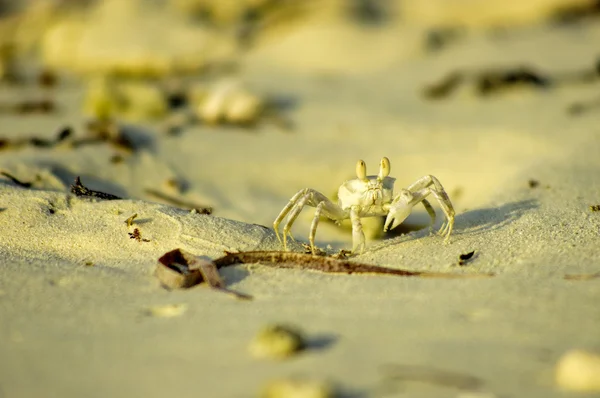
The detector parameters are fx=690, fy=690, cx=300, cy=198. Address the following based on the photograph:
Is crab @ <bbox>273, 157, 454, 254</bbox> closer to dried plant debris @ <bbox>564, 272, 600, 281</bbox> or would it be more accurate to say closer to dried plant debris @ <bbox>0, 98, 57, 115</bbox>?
dried plant debris @ <bbox>564, 272, 600, 281</bbox>

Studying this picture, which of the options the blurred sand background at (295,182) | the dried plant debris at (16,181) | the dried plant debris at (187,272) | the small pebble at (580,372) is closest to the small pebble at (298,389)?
the blurred sand background at (295,182)

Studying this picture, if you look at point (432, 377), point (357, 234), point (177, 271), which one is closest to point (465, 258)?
point (357, 234)

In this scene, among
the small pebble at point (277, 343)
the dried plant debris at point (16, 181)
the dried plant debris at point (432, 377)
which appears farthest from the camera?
the dried plant debris at point (16, 181)

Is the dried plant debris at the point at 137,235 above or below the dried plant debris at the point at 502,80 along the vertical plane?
below

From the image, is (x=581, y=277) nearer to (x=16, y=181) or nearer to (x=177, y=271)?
(x=177, y=271)

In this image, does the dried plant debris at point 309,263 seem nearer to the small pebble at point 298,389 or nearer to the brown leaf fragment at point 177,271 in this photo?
the brown leaf fragment at point 177,271

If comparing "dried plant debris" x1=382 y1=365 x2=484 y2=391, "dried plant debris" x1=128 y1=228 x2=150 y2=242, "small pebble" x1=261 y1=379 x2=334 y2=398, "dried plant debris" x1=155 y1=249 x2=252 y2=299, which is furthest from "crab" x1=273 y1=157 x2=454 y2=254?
"small pebble" x1=261 y1=379 x2=334 y2=398

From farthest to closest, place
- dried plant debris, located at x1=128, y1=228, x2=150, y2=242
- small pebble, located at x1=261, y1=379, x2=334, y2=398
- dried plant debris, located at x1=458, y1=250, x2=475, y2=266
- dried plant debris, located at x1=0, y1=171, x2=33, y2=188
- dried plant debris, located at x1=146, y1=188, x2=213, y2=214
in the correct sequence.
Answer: dried plant debris, located at x1=146, y1=188, x2=213, y2=214 < dried plant debris, located at x1=0, y1=171, x2=33, y2=188 < dried plant debris, located at x1=128, y1=228, x2=150, y2=242 < dried plant debris, located at x1=458, y1=250, x2=475, y2=266 < small pebble, located at x1=261, y1=379, x2=334, y2=398

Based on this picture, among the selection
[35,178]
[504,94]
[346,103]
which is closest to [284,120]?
[346,103]
